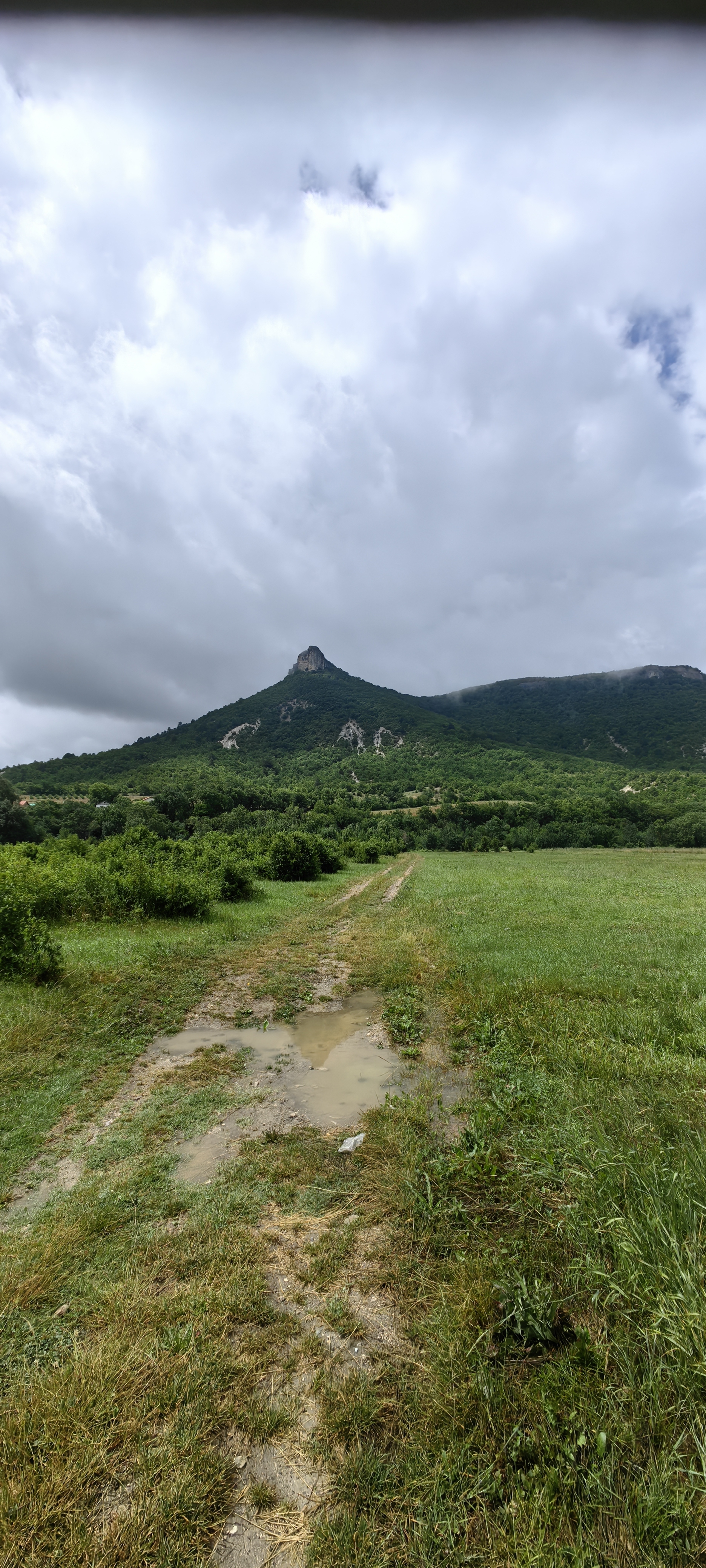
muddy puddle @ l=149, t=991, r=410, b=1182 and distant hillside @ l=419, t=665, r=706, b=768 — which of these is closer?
muddy puddle @ l=149, t=991, r=410, b=1182

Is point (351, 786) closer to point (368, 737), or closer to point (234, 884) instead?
point (368, 737)

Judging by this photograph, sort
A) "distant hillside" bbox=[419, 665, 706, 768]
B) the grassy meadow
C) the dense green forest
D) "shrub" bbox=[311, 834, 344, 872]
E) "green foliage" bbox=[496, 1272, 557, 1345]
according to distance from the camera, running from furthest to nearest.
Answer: "distant hillside" bbox=[419, 665, 706, 768]
the dense green forest
"shrub" bbox=[311, 834, 344, 872]
"green foliage" bbox=[496, 1272, 557, 1345]
the grassy meadow

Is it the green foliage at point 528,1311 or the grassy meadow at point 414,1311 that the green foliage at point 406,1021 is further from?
the green foliage at point 528,1311

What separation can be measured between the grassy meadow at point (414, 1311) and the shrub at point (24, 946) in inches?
69.3

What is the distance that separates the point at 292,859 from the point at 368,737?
124 meters

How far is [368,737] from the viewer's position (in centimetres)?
15850

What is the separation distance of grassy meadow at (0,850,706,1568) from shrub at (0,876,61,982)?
1.76 m

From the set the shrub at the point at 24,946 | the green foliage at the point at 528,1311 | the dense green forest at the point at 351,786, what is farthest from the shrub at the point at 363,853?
the green foliage at the point at 528,1311

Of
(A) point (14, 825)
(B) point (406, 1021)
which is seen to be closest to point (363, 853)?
(A) point (14, 825)

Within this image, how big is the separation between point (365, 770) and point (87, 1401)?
427ft

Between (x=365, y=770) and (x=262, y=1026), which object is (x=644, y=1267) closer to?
(x=262, y=1026)

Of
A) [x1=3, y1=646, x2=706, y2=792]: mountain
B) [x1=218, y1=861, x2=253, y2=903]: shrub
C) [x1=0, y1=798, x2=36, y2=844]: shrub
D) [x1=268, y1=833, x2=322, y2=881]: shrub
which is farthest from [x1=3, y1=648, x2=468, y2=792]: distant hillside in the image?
[x1=218, y1=861, x2=253, y2=903]: shrub

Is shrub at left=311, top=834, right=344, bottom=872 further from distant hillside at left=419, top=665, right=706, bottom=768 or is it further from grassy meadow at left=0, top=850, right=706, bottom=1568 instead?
distant hillside at left=419, top=665, right=706, bottom=768

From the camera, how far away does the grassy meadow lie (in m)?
2.48
